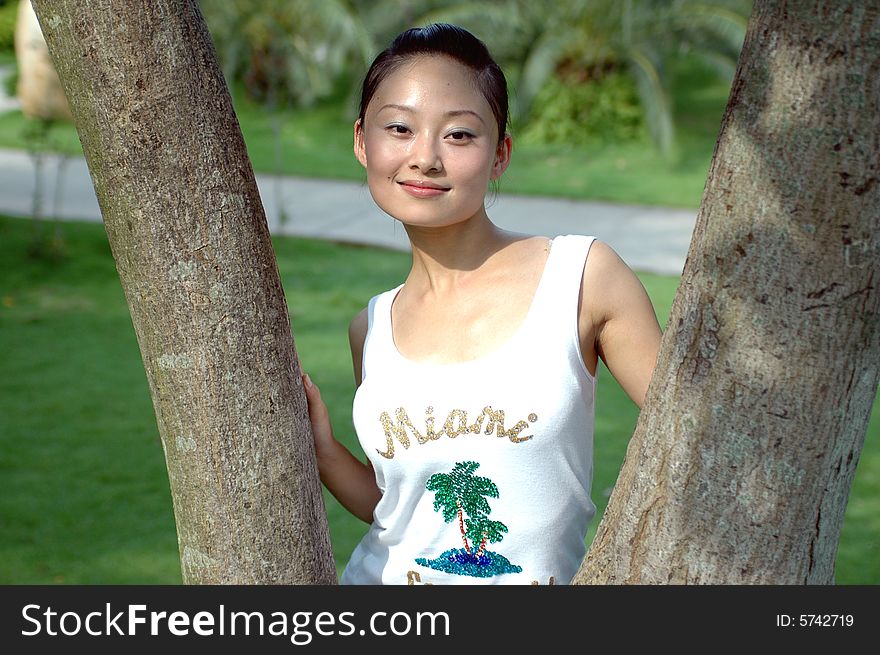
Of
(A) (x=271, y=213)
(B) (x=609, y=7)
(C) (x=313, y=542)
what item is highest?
(B) (x=609, y=7)

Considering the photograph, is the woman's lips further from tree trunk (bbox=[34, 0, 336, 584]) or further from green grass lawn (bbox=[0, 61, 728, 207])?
green grass lawn (bbox=[0, 61, 728, 207])

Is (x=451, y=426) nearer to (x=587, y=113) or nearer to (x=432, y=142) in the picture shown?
(x=432, y=142)

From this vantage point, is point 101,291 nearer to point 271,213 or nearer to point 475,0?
point 271,213

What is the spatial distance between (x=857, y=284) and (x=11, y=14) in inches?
506

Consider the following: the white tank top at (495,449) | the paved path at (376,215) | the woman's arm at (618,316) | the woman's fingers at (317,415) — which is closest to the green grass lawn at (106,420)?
the paved path at (376,215)

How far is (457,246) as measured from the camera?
200 cm

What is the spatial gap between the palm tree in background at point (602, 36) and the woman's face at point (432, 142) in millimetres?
10890

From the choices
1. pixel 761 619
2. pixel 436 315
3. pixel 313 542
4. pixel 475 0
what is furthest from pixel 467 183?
pixel 475 0

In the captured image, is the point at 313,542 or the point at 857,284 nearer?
the point at 857,284

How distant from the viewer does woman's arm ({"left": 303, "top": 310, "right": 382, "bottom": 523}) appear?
201cm

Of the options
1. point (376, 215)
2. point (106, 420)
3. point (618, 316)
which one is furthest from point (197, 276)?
point (376, 215)

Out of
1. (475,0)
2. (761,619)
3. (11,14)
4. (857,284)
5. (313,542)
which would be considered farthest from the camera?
(475,0)

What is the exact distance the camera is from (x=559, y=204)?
33.3ft

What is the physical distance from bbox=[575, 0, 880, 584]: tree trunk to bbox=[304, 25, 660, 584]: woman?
244 mm
